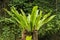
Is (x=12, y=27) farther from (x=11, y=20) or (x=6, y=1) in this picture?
(x=6, y=1)

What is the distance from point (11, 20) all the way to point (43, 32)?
1.49m

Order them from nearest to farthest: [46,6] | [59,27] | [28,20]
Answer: [28,20], [59,27], [46,6]

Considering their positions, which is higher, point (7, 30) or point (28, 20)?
point (28, 20)

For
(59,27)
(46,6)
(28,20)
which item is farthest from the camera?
(46,6)

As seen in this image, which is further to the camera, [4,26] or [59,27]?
[4,26]

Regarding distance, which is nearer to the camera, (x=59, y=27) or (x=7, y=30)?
(x=59, y=27)

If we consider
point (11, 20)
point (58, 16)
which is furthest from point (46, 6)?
point (11, 20)

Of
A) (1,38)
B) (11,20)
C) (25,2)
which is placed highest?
(25,2)

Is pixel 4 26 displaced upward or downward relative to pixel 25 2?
downward

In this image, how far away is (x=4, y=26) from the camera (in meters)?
9.93

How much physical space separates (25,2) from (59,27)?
76.0 inches

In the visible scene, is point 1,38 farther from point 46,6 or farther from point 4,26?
point 46,6

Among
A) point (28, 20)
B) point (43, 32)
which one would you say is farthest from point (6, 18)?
point (28, 20)

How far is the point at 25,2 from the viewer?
997 cm
